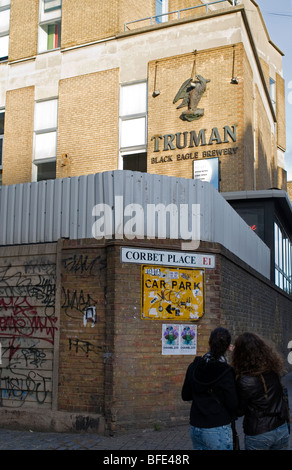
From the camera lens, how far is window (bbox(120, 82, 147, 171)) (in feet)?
58.0

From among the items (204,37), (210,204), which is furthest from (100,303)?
(204,37)

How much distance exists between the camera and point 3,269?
8.40 m

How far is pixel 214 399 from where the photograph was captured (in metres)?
3.96

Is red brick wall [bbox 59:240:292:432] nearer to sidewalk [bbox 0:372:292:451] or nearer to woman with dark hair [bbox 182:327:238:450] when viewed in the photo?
sidewalk [bbox 0:372:292:451]

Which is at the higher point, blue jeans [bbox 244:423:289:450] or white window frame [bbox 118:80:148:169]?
white window frame [bbox 118:80:148:169]

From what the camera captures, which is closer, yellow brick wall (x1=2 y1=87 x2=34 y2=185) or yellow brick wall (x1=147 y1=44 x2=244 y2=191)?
yellow brick wall (x1=147 y1=44 x2=244 y2=191)

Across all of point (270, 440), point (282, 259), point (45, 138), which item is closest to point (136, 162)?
point (45, 138)

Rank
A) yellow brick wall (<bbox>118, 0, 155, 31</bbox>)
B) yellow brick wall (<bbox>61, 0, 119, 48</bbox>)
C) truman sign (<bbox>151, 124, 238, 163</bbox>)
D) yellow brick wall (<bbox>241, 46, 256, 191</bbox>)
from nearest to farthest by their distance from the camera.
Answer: truman sign (<bbox>151, 124, 238, 163</bbox>)
yellow brick wall (<bbox>241, 46, 256, 191</bbox>)
yellow brick wall (<bbox>61, 0, 119, 48</bbox>)
yellow brick wall (<bbox>118, 0, 155, 31</bbox>)

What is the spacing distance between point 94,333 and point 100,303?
438 mm

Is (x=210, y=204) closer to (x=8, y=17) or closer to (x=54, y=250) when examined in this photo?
(x=54, y=250)

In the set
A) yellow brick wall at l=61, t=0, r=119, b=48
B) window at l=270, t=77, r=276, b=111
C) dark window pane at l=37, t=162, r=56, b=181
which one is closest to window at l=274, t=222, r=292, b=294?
dark window pane at l=37, t=162, r=56, b=181

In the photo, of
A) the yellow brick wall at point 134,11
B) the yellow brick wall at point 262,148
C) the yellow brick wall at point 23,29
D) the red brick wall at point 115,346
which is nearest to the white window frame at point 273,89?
the yellow brick wall at point 262,148

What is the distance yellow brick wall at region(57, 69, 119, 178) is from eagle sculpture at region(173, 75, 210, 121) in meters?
2.50

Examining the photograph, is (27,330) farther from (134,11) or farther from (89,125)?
(134,11)
